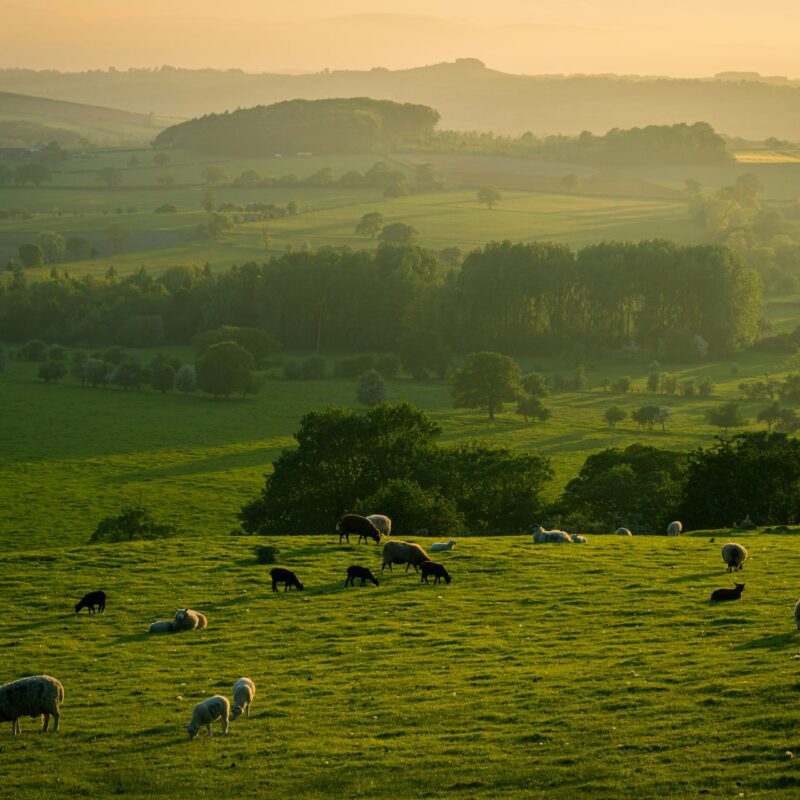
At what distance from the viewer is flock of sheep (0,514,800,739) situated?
2217 cm

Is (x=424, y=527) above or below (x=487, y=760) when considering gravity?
below

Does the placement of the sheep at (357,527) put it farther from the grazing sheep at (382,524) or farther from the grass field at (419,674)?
the grazing sheep at (382,524)

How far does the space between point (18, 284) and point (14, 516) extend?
102725 mm

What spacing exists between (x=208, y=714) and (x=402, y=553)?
47.6ft

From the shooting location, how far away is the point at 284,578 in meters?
34.0

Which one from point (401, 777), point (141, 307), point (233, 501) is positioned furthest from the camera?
point (141, 307)

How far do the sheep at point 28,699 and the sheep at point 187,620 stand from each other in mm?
7443

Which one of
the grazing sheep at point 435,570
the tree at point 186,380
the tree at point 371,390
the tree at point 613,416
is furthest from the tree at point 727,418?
the grazing sheep at point 435,570

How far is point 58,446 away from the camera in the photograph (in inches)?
3649

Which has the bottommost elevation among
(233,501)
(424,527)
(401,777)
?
(233,501)

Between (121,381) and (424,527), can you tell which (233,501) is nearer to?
(424,527)

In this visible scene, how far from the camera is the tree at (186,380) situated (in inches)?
4660

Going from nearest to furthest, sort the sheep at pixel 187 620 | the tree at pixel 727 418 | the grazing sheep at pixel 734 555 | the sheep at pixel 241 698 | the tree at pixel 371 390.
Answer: the sheep at pixel 241 698 < the sheep at pixel 187 620 < the grazing sheep at pixel 734 555 < the tree at pixel 727 418 < the tree at pixel 371 390

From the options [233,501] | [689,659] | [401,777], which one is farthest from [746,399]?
[401,777]
